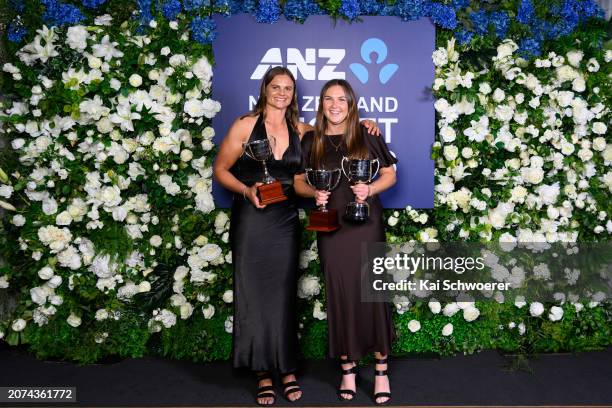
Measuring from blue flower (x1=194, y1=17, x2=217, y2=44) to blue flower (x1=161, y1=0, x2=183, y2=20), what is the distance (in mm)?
108

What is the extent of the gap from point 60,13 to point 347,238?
6.84 ft

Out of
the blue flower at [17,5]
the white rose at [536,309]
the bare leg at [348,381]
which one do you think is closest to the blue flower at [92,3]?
the blue flower at [17,5]

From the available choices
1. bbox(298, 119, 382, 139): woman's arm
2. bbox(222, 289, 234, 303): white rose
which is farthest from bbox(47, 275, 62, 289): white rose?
bbox(298, 119, 382, 139): woman's arm

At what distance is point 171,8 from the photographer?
342cm

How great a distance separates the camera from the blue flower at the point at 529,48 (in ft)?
11.5

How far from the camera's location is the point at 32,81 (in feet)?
11.3

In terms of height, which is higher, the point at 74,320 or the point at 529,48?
the point at 529,48

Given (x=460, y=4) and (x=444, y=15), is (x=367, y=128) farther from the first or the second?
(x=460, y=4)

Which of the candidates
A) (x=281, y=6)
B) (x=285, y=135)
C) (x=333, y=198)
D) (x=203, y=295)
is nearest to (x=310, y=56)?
(x=281, y=6)

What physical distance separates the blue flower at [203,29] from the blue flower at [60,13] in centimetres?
65

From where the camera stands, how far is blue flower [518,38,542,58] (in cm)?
351

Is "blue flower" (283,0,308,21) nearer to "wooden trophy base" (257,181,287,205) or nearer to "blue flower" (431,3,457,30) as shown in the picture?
"blue flower" (431,3,457,30)

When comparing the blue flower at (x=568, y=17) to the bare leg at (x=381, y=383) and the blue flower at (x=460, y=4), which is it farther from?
the bare leg at (x=381, y=383)

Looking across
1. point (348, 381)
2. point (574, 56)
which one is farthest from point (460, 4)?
point (348, 381)
